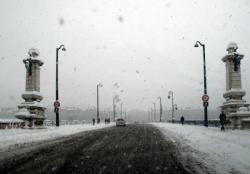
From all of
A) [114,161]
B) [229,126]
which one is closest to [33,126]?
[229,126]

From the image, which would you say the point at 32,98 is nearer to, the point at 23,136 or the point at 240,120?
the point at 23,136

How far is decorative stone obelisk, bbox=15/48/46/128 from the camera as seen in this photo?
40906 mm

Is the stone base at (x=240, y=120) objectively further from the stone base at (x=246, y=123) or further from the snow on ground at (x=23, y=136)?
the snow on ground at (x=23, y=136)

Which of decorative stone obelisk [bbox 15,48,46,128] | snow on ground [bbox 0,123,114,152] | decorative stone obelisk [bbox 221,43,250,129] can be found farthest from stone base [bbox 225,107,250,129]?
decorative stone obelisk [bbox 15,48,46,128]

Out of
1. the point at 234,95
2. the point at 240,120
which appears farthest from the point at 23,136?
the point at 234,95

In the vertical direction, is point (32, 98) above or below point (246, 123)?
above

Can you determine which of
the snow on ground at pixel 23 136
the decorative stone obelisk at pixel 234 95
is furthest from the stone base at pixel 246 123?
the snow on ground at pixel 23 136

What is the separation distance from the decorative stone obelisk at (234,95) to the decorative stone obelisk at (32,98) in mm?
21687

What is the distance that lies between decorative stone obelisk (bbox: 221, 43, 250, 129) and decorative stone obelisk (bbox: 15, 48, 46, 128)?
21687 millimetres

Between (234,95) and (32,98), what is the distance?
23896 mm

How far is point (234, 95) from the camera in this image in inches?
1436

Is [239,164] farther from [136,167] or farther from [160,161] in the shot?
[136,167]

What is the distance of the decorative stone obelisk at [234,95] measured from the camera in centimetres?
3366

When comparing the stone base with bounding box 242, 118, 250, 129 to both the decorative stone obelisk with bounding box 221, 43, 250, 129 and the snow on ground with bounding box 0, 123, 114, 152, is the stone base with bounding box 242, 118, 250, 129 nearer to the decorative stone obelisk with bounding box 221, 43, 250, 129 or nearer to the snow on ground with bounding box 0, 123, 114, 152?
the decorative stone obelisk with bounding box 221, 43, 250, 129
